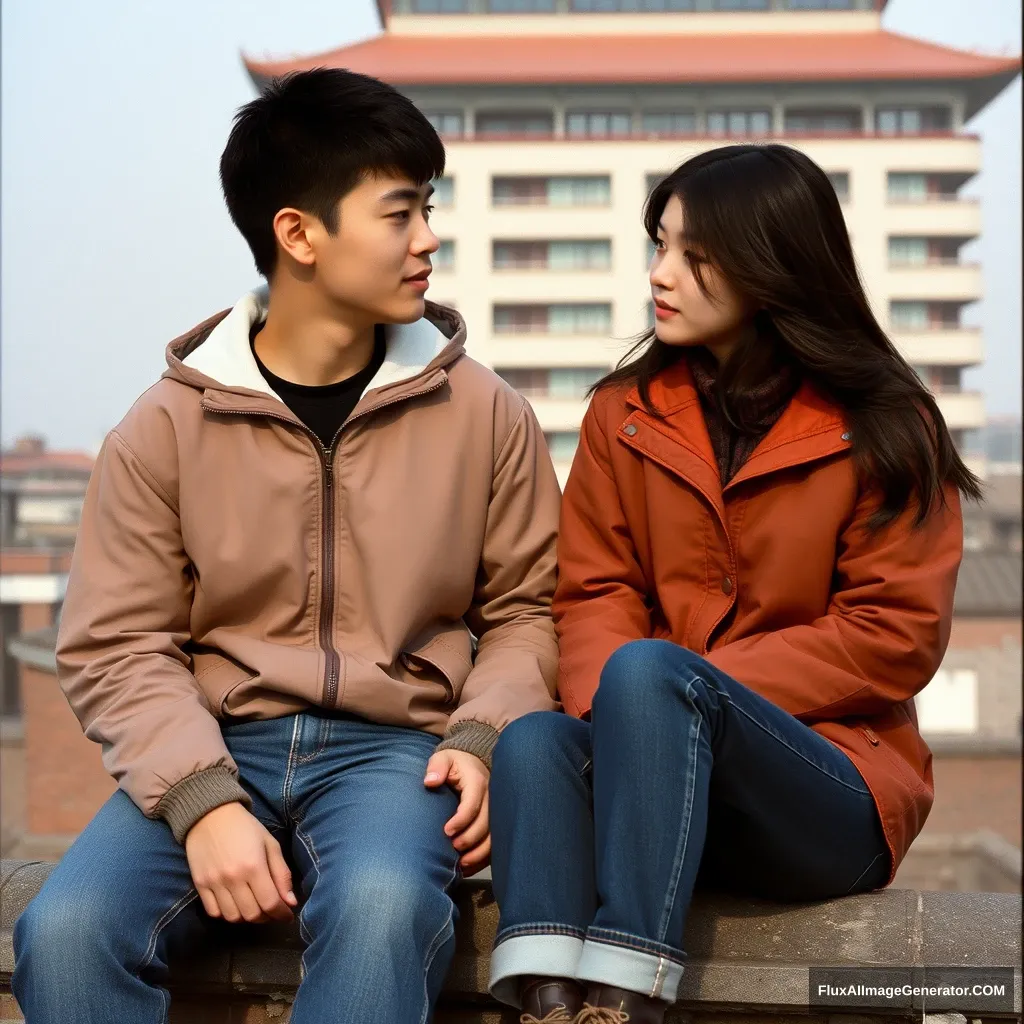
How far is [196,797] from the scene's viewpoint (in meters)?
1.59

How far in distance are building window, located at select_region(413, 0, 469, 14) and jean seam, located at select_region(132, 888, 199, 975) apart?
34500 mm

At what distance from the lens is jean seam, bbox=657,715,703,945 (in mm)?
1447

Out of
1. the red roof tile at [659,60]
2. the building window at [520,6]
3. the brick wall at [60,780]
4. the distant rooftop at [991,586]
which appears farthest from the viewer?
the building window at [520,6]

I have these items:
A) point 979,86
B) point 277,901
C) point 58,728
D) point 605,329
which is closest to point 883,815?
point 277,901

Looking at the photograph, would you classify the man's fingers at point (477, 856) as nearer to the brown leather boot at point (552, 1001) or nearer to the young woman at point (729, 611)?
the young woman at point (729, 611)

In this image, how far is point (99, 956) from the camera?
146 centimetres

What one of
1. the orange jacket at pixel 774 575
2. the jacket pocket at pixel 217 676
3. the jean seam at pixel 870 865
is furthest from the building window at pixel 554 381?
the jean seam at pixel 870 865

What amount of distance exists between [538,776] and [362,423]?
55cm

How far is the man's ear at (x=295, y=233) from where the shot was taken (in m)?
1.92

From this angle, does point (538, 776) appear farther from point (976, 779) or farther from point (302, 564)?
point (976, 779)

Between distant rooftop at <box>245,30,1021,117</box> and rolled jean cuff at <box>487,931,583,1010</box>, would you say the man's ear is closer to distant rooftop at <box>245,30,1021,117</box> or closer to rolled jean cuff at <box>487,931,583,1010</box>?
rolled jean cuff at <box>487,931,583,1010</box>

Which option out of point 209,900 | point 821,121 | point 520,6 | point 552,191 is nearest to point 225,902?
point 209,900

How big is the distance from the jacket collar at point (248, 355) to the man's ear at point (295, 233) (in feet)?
0.37

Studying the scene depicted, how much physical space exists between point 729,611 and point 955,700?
19.7m
